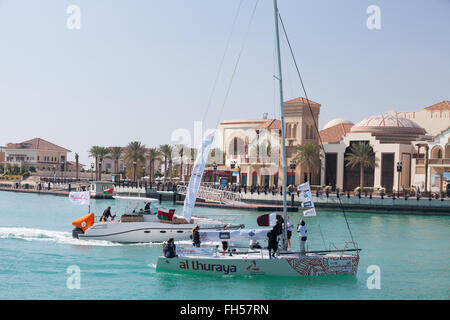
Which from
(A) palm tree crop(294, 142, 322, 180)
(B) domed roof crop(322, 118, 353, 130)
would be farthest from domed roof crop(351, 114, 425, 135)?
(B) domed roof crop(322, 118, 353, 130)

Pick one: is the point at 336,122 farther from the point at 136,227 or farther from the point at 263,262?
the point at 263,262

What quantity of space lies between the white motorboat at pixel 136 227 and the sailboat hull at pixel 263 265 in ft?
29.7

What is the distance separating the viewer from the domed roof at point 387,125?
Answer: 3238 inches

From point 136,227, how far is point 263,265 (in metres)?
11.7

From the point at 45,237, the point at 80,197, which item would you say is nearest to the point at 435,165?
the point at 80,197

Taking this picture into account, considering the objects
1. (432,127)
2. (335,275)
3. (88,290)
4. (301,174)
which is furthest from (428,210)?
(88,290)

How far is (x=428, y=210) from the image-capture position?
6531 centimetres

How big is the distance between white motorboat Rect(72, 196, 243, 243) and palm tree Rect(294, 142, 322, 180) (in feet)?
157

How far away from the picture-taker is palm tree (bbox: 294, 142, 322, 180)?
81.4m

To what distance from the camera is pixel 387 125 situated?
3253 inches

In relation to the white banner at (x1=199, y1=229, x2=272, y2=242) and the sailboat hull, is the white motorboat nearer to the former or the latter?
the white banner at (x1=199, y1=229, x2=272, y2=242)

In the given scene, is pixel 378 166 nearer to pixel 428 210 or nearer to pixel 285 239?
pixel 428 210

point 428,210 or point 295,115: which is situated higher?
point 295,115
